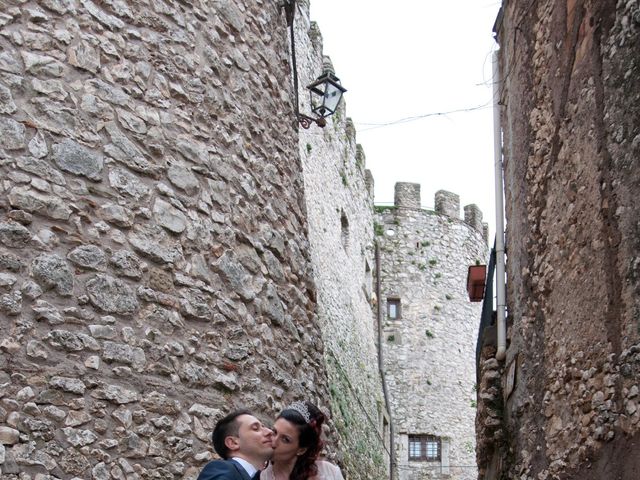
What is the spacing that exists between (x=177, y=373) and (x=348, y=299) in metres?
11.3

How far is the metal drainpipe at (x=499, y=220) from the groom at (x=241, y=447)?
127 inches

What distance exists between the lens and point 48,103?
4926mm

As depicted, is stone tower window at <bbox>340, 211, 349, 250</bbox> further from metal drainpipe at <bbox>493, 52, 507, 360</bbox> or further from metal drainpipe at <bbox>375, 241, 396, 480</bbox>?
metal drainpipe at <bbox>493, 52, 507, 360</bbox>

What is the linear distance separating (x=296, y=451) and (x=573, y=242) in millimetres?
2318

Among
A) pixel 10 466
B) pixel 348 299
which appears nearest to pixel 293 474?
pixel 10 466

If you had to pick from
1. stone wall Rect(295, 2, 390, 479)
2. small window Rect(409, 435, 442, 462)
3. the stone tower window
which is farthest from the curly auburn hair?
small window Rect(409, 435, 442, 462)

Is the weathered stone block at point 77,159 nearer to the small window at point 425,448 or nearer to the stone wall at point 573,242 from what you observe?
the stone wall at point 573,242

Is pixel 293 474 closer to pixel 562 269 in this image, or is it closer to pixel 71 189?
pixel 71 189

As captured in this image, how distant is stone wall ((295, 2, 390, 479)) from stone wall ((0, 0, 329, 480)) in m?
6.42

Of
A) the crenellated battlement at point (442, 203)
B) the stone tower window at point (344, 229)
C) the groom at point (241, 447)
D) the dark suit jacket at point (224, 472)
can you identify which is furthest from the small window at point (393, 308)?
the dark suit jacket at point (224, 472)

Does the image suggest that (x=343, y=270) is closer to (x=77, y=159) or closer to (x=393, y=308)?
(x=393, y=308)

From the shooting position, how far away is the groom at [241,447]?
363 cm

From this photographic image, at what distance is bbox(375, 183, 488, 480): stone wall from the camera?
20.3 metres

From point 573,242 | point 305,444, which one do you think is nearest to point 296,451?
point 305,444
